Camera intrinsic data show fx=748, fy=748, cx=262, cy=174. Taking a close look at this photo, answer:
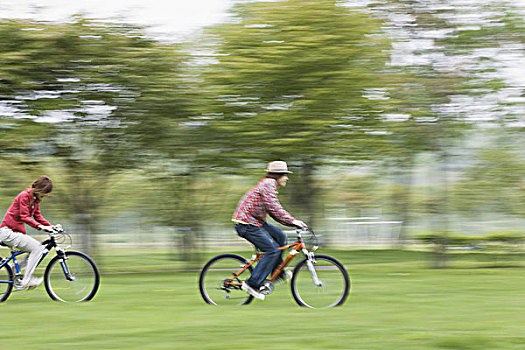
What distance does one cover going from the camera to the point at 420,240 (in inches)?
688

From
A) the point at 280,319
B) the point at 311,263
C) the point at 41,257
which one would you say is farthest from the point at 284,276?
the point at 41,257

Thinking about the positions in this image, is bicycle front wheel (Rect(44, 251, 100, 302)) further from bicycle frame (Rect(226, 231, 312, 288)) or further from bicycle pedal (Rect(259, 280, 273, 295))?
bicycle pedal (Rect(259, 280, 273, 295))

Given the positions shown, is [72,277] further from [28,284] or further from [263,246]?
[263,246]

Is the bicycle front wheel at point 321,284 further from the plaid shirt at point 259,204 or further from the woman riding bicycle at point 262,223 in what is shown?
the plaid shirt at point 259,204

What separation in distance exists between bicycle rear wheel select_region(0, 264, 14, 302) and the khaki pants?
9.0 inches

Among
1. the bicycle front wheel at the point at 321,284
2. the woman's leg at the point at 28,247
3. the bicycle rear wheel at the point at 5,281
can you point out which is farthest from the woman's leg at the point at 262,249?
the bicycle rear wheel at the point at 5,281

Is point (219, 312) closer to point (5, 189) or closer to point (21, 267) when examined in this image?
point (21, 267)

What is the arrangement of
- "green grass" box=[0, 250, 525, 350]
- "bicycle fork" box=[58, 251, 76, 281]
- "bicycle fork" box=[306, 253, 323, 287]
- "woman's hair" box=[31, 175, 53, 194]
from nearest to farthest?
"green grass" box=[0, 250, 525, 350], "bicycle fork" box=[306, 253, 323, 287], "woman's hair" box=[31, 175, 53, 194], "bicycle fork" box=[58, 251, 76, 281]

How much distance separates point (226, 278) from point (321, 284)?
123 cm

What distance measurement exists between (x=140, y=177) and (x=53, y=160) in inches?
72.4


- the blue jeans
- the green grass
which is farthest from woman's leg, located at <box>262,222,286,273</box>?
the green grass

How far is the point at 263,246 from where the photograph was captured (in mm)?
9023

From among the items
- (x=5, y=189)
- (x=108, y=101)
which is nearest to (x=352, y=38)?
(x=108, y=101)

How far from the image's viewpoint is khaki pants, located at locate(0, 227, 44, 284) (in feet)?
31.4
